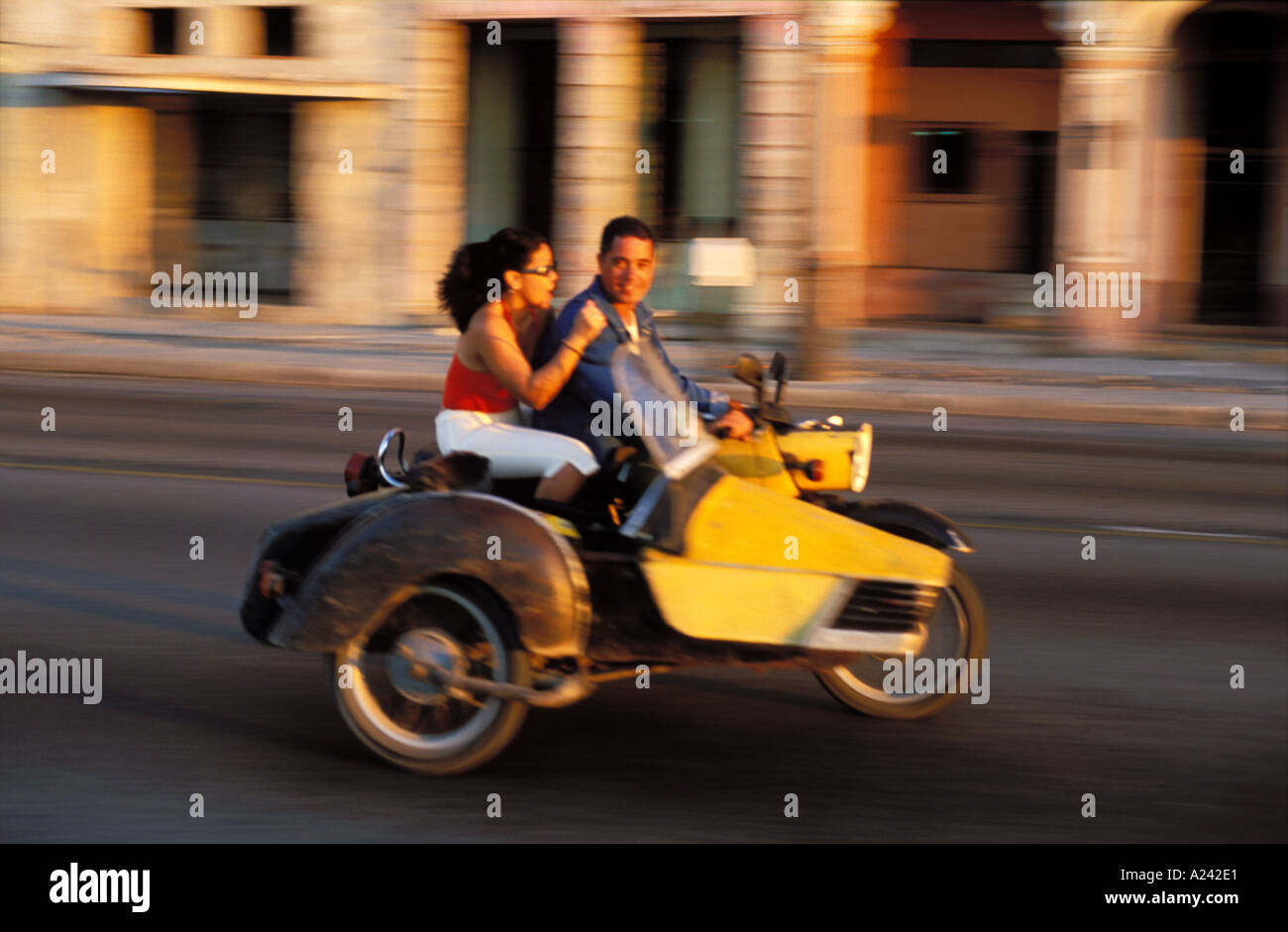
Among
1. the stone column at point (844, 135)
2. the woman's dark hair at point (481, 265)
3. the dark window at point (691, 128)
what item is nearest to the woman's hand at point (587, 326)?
the woman's dark hair at point (481, 265)

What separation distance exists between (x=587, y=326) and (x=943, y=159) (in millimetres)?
17753

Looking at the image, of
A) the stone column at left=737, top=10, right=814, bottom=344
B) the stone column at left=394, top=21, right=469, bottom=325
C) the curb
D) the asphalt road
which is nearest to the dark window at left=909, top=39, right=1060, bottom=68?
the stone column at left=737, top=10, right=814, bottom=344

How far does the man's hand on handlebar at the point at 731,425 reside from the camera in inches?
210

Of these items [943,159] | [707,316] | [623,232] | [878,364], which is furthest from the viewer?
[943,159]

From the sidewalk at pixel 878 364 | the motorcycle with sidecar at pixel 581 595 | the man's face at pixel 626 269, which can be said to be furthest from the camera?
the sidewalk at pixel 878 364

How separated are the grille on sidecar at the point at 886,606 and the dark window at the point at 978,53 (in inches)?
708

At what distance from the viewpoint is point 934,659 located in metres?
5.61

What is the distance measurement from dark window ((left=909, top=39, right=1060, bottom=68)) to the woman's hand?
17774 millimetres

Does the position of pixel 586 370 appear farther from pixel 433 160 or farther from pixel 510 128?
pixel 510 128

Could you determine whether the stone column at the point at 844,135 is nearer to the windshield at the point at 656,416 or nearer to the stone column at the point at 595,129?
the stone column at the point at 595,129

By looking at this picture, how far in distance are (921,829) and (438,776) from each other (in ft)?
4.41

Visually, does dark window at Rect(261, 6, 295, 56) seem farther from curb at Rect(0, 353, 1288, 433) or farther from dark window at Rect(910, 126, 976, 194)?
dark window at Rect(910, 126, 976, 194)

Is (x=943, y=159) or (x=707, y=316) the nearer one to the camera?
(x=707, y=316)

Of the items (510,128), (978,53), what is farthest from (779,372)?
(510,128)
